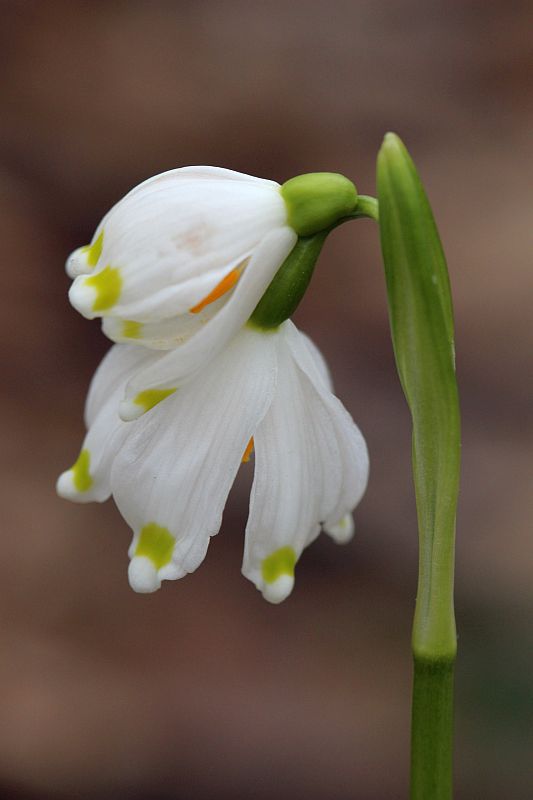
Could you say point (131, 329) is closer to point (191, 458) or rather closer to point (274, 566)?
point (191, 458)

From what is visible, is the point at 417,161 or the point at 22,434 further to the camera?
the point at 417,161

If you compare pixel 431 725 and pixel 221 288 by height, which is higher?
pixel 221 288

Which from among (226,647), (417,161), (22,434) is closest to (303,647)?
(226,647)

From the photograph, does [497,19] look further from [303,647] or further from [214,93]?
[303,647]

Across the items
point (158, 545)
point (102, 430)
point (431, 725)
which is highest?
point (102, 430)

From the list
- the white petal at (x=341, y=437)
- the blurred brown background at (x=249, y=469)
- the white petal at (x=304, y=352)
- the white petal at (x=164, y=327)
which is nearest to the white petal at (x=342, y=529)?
the white petal at (x=341, y=437)

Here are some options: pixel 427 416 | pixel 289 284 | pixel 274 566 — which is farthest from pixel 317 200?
pixel 274 566

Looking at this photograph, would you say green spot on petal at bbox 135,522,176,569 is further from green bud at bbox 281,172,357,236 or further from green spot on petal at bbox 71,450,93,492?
green bud at bbox 281,172,357,236
